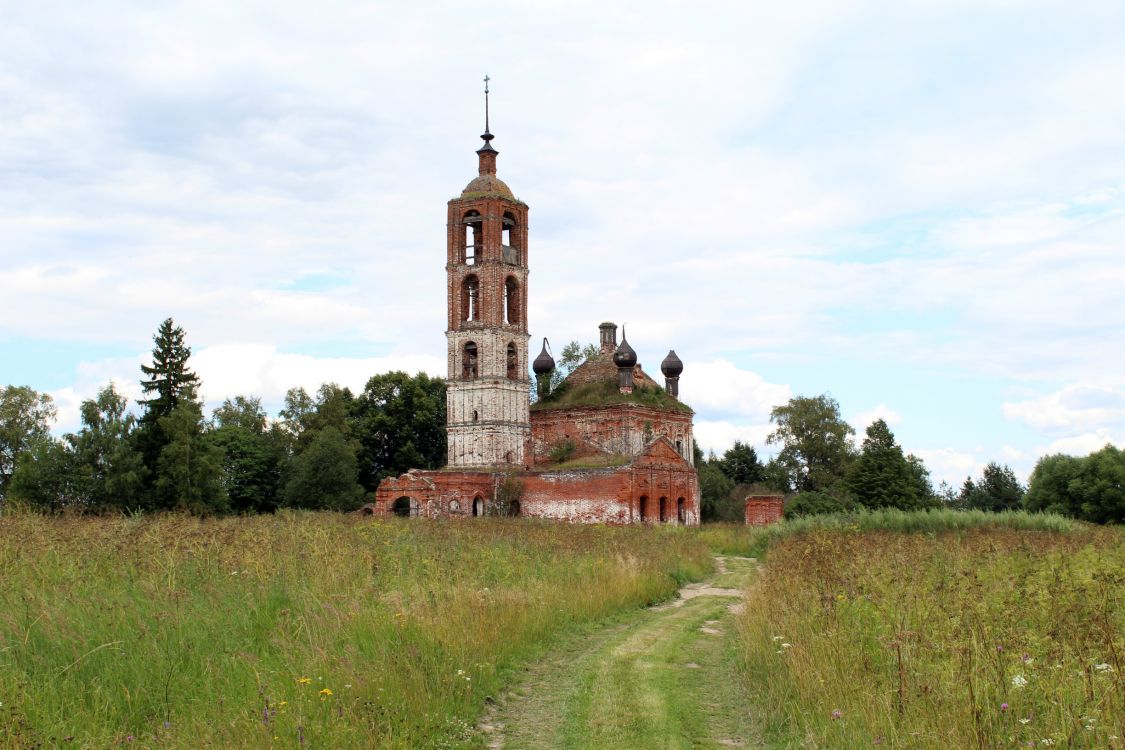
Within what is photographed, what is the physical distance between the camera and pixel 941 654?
7836mm

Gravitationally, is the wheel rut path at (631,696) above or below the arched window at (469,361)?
below

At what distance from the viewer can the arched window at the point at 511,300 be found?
177 ft

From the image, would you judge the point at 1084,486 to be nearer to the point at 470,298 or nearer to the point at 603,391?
the point at 603,391

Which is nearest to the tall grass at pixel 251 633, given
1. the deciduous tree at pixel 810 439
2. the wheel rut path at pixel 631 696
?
the wheel rut path at pixel 631 696

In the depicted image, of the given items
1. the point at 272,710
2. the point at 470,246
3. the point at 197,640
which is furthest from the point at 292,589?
the point at 470,246

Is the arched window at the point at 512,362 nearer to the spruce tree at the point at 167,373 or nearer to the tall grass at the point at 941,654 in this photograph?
the spruce tree at the point at 167,373

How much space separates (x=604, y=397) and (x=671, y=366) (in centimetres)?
747

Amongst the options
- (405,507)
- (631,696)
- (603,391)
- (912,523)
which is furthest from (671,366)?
(631,696)

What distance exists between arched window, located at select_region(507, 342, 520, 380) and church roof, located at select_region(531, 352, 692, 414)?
280 centimetres

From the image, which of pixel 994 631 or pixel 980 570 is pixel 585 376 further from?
pixel 994 631

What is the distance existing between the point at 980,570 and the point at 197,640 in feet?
27.6

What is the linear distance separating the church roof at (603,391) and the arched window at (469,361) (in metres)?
4.19

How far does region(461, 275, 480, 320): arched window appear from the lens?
5353 centimetres

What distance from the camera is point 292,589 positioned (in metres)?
10.8
